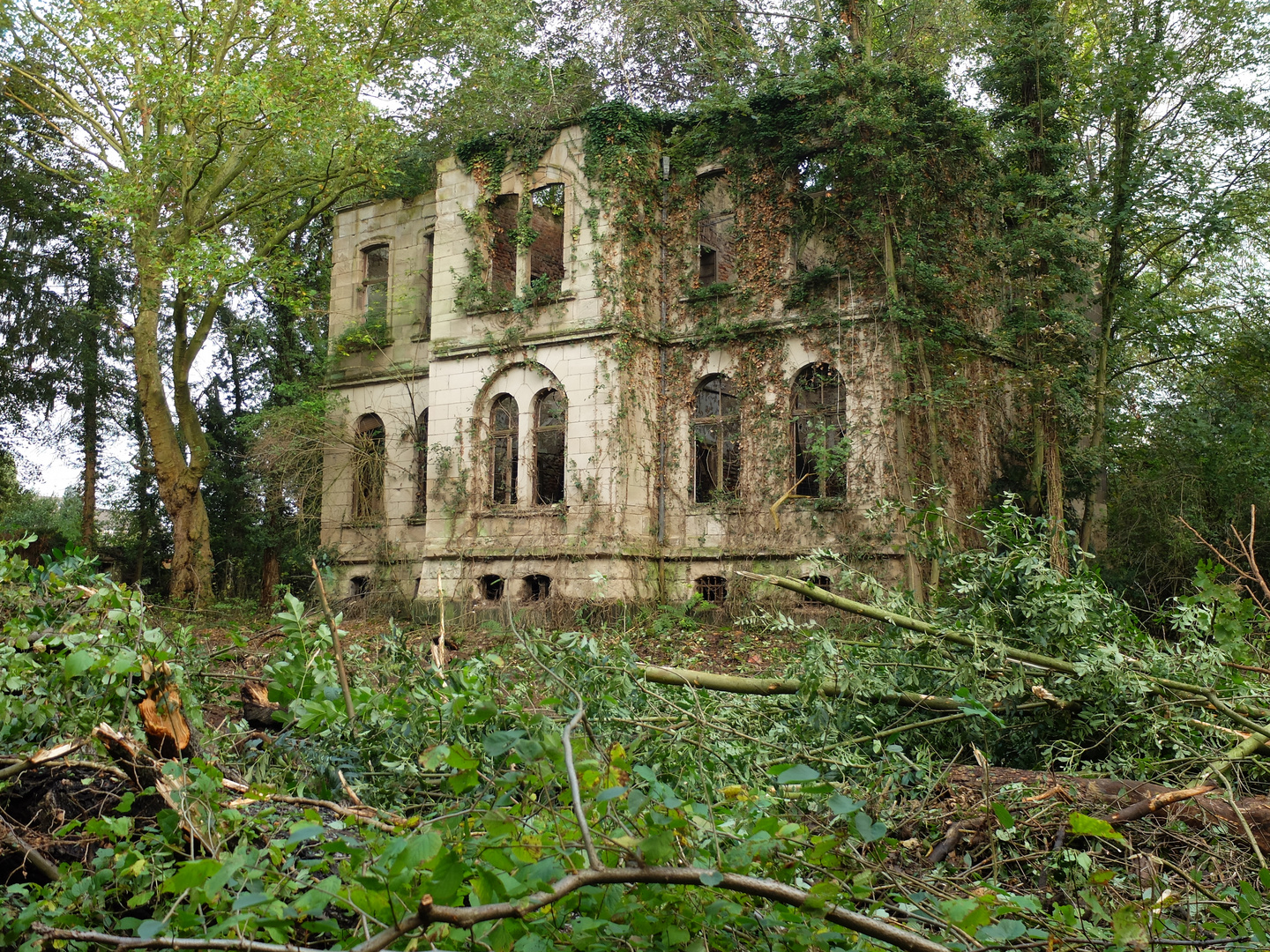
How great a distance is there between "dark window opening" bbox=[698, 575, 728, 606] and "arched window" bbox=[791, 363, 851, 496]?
194cm

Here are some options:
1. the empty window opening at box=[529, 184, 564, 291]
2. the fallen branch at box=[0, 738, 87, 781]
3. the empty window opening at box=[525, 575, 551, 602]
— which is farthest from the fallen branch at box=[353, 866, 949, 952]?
the empty window opening at box=[529, 184, 564, 291]

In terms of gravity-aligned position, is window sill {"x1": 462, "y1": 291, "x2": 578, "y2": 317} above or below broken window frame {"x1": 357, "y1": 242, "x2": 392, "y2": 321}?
below

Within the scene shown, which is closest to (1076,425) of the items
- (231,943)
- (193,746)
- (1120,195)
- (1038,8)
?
(1120,195)

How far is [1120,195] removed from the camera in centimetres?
1688

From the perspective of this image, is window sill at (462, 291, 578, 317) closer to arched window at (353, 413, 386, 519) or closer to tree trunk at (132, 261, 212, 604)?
arched window at (353, 413, 386, 519)

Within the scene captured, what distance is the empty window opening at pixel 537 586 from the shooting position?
17.7 m

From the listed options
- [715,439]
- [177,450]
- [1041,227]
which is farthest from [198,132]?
[1041,227]

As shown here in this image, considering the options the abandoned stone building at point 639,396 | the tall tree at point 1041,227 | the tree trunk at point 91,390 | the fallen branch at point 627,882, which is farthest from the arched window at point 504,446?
the fallen branch at point 627,882

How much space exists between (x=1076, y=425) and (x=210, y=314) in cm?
1717

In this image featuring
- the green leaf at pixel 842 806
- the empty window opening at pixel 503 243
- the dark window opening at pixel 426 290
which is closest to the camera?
the green leaf at pixel 842 806

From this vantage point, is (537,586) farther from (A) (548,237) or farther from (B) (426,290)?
(B) (426,290)

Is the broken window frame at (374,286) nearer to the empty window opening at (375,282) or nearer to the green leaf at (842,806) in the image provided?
the empty window opening at (375,282)

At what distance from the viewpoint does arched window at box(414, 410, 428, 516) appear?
20.7 m

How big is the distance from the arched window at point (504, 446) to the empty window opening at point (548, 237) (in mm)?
2255
